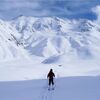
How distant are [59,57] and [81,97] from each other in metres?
170

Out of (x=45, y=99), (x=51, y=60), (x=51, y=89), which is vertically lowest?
(x=45, y=99)

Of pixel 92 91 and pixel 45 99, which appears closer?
pixel 45 99

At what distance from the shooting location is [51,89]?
23094 mm

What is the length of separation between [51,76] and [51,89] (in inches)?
68.8

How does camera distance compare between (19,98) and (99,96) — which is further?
(19,98)

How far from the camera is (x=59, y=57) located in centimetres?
18838

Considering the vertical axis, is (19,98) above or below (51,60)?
below

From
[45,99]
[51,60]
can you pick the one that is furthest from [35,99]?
[51,60]

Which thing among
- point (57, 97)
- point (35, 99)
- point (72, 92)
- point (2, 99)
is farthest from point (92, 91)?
point (2, 99)

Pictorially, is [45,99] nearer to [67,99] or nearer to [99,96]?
[67,99]

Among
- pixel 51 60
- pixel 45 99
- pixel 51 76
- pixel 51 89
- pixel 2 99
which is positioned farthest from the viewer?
pixel 51 60

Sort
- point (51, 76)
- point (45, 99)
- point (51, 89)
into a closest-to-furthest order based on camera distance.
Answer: point (45, 99) < point (51, 89) < point (51, 76)

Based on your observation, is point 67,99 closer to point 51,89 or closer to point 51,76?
point 51,89

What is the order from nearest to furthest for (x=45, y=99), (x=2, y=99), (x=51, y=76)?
(x=45, y=99), (x=2, y=99), (x=51, y=76)
